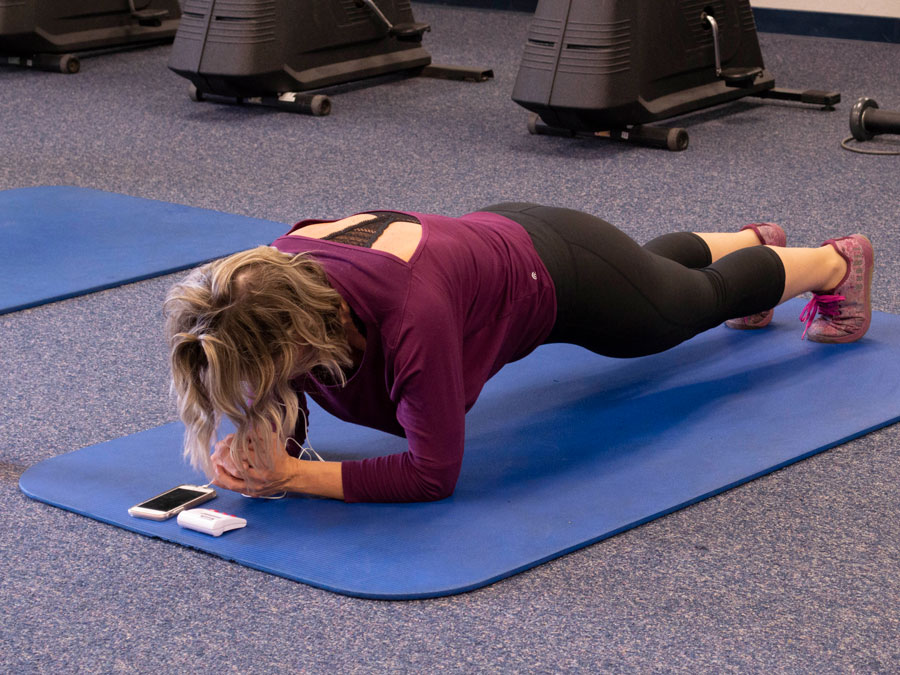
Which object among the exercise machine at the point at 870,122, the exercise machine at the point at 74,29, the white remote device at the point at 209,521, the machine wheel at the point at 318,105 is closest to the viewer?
the white remote device at the point at 209,521

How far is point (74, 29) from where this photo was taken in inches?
232

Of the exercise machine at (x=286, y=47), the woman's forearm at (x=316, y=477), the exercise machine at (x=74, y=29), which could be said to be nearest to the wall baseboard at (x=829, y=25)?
the exercise machine at (x=286, y=47)

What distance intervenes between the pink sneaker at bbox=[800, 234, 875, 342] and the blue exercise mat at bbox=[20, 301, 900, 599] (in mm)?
36

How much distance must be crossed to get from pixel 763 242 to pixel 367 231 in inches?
42.4

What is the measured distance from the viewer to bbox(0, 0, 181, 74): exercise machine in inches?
219

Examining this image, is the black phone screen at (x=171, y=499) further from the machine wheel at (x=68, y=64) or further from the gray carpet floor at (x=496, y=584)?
the machine wheel at (x=68, y=64)

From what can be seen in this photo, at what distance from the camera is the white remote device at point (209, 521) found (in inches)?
68.8

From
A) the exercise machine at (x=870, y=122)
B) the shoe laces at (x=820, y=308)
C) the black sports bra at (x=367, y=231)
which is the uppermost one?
the black sports bra at (x=367, y=231)

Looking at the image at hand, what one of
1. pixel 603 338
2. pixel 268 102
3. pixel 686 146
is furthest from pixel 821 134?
pixel 603 338

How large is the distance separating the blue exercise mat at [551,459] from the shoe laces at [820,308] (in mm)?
44

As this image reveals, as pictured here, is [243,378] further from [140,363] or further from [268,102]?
[268,102]

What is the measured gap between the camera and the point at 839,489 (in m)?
1.90

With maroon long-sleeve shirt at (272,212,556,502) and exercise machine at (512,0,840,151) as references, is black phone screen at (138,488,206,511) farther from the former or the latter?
exercise machine at (512,0,840,151)

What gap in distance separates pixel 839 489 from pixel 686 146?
2.55 metres
